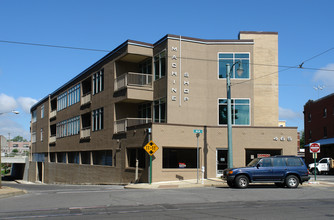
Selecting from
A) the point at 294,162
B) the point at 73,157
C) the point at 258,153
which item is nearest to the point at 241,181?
the point at 294,162

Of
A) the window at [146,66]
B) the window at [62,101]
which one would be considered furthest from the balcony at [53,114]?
the window at [146,66]

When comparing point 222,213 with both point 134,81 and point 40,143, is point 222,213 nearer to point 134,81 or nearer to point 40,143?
point 134,81

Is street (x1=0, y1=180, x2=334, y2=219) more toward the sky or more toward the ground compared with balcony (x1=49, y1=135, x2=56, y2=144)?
more toward the ground

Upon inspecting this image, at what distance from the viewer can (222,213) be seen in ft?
37.1

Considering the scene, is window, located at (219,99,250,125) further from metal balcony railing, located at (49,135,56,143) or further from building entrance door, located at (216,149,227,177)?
metal balcony railing, located at (49,135,56,143)

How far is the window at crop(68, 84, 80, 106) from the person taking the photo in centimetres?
4172

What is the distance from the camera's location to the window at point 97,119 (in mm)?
34875

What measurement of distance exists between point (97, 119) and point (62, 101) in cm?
1397

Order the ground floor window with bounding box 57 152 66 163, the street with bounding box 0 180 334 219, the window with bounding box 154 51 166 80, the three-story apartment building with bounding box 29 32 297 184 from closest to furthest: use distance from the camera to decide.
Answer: the street with bounding box 0 180 334 219 < the three-story apartment building with bounding box 29 32 297 184 < the window with bounding box 154 51 166 80 < the ground floor window with bounding box 57 152 66 163

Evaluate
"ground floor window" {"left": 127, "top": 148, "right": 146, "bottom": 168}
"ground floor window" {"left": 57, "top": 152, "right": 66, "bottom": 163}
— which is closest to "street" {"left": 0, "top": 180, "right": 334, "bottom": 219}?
"ground floor window" {"left": 127, "top": 148, "right": 146, "bottom": 168}

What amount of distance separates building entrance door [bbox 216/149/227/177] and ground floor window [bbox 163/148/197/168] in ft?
5.44

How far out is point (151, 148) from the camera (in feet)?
75.7

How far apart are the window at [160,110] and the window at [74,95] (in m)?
15.2

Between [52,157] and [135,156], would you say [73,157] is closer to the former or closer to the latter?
[52,157]
